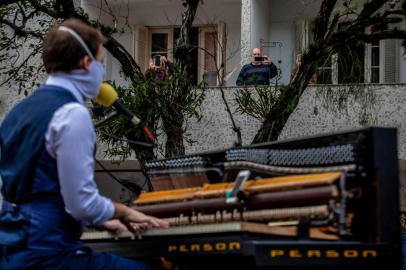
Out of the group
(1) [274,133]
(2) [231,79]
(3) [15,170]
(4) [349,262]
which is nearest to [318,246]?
(4) [349,262]

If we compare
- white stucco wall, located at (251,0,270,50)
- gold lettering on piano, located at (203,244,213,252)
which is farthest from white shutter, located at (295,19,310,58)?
gold lettering on piano, located at (203,244,213,252)

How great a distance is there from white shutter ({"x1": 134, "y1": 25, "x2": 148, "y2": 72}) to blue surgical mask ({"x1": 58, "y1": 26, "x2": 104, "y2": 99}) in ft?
46.1

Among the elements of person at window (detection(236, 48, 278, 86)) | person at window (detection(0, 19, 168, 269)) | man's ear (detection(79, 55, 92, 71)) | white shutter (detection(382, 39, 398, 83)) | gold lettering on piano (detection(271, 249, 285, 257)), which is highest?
white shutter (detection(382, 39, 398, 83))

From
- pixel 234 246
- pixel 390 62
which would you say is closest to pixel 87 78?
pixel 234 246

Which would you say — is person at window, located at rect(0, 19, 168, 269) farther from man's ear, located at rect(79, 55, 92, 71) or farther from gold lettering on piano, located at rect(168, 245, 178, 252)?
gold lettering on piano, located at rect(168, 245, 178, 252)

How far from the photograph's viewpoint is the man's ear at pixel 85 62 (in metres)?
3.87

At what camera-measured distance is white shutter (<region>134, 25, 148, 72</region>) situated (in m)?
18.1

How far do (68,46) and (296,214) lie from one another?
1310mm

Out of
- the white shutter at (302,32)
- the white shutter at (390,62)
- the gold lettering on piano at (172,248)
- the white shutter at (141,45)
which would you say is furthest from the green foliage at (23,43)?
the gold lettering on piano at (172,248)

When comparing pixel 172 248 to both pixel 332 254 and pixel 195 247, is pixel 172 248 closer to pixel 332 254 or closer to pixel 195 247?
pixel 195 247

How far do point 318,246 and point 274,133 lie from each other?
7642 millimetres

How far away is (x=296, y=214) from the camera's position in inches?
155

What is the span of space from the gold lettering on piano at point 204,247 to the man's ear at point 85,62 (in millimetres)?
951

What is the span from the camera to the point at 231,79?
660 inches
